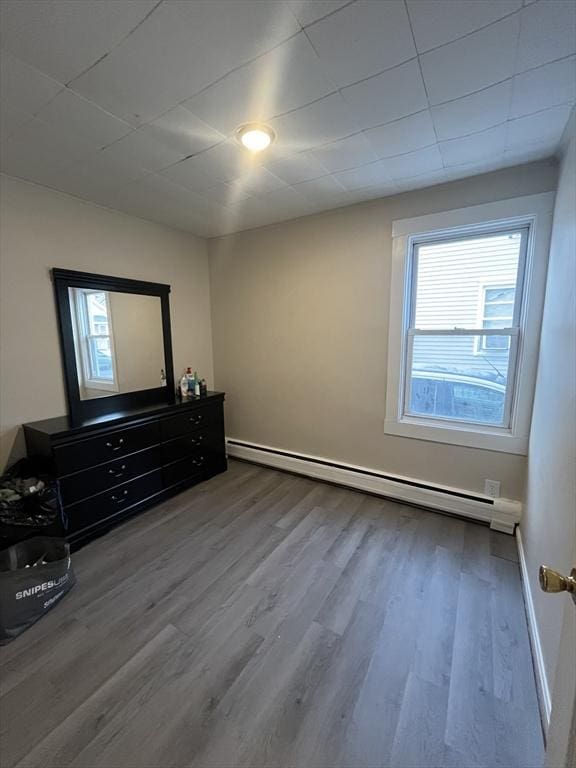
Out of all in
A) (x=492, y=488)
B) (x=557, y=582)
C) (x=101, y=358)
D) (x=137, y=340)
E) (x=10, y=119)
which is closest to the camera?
(x=557, y=582)

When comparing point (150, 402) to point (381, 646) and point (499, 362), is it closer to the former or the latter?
point (381, 646)

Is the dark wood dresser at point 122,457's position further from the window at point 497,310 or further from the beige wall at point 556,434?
the beige wall at point 556,434

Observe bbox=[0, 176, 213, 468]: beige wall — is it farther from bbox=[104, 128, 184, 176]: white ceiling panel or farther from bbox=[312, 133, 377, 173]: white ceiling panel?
bbox=[312, 133, 377, 173]: white ceiling panel

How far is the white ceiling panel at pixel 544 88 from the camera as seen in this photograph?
1247mm

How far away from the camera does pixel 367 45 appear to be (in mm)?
1144

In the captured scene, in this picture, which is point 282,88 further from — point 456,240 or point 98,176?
point 456,240

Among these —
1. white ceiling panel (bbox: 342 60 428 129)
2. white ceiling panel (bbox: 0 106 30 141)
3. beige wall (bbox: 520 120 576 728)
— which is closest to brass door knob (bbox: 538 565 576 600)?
beige wall (bbox: 520 120 576 728)

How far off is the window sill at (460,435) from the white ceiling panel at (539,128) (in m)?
1.75

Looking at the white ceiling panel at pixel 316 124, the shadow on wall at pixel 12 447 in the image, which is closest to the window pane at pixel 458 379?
the white ceiling panel at pixel 316 124

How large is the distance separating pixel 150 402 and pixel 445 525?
263 cm

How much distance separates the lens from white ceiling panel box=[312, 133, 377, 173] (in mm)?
1733

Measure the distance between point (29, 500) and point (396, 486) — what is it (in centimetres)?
255

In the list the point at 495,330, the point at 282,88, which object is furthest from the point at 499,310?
the point at 282,88

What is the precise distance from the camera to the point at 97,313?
8.27 ft
